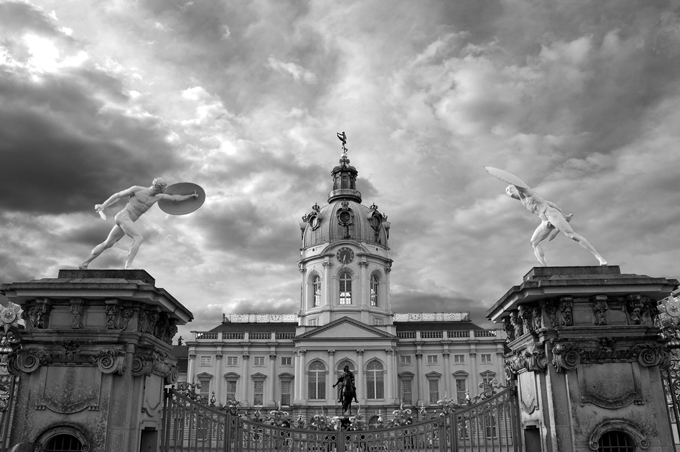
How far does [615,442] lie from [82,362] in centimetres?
956

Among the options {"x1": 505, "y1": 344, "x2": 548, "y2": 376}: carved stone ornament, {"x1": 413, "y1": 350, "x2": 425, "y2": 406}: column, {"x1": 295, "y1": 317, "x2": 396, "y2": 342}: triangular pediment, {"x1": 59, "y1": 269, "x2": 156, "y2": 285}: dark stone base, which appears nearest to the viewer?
{"x1": 505, "y1": 344, "x2": 548, "y2": 376}: carved stone ornament

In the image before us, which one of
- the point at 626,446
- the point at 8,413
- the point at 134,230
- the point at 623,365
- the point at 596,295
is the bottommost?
the point at 626,446

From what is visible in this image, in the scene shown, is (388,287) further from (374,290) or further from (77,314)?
(77,314)

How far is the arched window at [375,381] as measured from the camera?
58072 mm

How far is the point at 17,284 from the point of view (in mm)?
10883

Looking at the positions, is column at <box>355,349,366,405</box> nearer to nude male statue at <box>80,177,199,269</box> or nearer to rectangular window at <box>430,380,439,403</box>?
rectangular window at <box>430,380,439,403</box>

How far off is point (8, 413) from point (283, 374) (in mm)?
51722

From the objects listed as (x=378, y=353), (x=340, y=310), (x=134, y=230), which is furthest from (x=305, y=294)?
(x=134, y=230)

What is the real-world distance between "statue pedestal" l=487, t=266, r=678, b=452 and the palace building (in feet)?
157

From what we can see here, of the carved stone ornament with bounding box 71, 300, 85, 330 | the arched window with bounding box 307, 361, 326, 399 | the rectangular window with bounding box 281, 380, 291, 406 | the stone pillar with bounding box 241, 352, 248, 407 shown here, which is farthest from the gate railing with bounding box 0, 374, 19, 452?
the stone pillar with bounding box 241, 352, 248, 407

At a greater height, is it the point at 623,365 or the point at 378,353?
the point at 378,353

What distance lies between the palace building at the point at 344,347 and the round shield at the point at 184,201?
46.6 metres

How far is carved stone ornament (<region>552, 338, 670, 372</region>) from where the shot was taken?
10.9 meters

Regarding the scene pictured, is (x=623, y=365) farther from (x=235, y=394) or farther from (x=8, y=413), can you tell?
(x=235, y=394)
